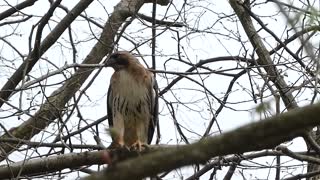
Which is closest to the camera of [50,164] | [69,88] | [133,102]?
[50,164]

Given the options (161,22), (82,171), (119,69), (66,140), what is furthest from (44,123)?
(161,22)

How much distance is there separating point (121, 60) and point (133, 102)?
626 mm

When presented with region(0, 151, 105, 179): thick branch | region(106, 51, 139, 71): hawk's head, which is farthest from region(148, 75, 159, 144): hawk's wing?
region(0, 151, 105, 179): thick branch

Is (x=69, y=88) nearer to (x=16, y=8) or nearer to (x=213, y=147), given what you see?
(x=16, y=8)

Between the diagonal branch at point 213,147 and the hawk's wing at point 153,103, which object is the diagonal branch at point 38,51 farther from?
the diagonal branch at point 213,147

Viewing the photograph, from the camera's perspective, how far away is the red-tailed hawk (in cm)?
695

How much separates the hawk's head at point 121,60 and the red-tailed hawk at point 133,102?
20 mm

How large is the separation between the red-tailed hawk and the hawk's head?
0.07ft

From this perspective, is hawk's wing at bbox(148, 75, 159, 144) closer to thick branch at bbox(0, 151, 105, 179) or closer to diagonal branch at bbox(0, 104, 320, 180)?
thick branch at bbox(0, 151, 105, 179)

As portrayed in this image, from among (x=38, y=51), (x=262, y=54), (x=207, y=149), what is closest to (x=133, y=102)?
(x=38, y=51)

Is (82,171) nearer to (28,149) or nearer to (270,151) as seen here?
(28,149)

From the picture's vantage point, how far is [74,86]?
23.7 feet

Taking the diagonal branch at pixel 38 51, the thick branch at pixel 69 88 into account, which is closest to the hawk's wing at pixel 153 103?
the thick branch at pixel 69 88

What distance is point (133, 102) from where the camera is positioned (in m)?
6.95
